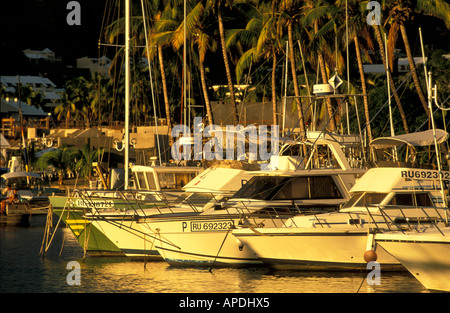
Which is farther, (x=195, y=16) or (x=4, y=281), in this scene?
(x=195, y=16)

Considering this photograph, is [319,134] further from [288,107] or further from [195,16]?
[288,107]

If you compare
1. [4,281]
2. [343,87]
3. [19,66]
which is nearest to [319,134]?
[4,281]

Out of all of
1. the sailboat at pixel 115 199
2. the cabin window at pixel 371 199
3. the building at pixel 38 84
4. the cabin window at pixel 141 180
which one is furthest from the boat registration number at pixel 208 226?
the building at pixel 38 84

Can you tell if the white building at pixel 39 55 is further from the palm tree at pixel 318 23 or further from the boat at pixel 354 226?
the boat at pixel 354 226

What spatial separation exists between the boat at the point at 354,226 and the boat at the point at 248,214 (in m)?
0.97

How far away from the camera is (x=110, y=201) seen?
2903 cm

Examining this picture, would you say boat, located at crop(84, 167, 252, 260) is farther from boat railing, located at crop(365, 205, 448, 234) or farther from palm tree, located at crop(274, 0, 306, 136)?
palm tree, located at crop(274, 0, 306, 136)

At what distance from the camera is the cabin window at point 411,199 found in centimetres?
2209

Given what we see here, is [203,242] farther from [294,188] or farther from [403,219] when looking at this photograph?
[403,219]

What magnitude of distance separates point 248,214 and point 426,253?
21.7 feet

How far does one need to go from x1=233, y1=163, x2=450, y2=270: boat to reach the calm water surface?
465 mm

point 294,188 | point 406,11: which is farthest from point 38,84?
point 294,188
